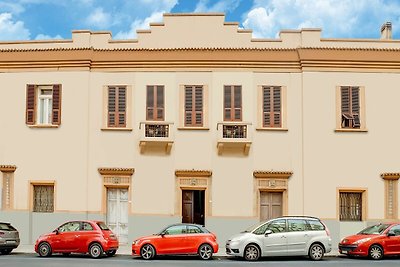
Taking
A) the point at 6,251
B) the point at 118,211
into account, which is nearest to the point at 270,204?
the point at 118,211

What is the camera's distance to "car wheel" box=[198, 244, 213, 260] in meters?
20.5

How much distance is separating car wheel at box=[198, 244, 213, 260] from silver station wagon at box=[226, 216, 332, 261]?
72 cm

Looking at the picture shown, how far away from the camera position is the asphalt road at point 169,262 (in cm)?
1861

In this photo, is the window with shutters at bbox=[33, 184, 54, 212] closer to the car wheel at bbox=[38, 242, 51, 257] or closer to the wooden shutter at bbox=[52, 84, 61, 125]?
the wooden shutter at bbox=[52, 84, 61, 125]

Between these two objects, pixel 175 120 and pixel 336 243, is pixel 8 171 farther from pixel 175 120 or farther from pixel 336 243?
pixel 336 243

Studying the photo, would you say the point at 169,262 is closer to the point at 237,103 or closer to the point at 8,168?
the point at 237,103

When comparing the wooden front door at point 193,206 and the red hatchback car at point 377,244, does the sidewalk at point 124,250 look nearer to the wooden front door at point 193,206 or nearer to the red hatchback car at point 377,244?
the red hatchback car at point 377,244

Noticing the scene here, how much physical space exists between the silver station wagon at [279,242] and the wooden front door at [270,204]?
14.0 feet

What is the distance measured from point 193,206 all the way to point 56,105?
7.96 metres

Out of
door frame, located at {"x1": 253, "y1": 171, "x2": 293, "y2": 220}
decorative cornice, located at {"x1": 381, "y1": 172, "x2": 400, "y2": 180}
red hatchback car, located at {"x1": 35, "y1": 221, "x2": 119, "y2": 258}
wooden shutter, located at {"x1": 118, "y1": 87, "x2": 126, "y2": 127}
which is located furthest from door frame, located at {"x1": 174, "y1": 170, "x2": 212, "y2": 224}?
decorative cornice, located at {"x1": 381, "y1": 172, "x2": 400, "y2": 180}

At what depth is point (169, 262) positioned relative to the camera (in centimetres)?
1950

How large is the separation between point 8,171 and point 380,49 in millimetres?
18081

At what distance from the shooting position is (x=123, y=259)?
20.5 metres

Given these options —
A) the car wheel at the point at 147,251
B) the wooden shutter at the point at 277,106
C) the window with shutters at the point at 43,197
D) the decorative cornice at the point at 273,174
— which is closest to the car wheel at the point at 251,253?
the car wheel at the point at 147,251
